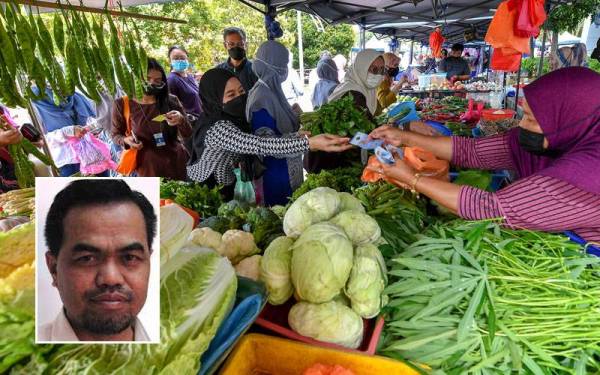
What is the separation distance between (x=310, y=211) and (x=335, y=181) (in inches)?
61.1

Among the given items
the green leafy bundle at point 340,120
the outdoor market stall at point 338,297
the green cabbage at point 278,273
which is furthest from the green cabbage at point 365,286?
the green leafy bundle at point 340,120

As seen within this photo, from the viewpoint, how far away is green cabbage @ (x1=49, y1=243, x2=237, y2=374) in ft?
2.83

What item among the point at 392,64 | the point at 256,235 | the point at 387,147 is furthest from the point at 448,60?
the point at 256,235

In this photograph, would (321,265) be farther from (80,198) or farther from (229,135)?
(229,135)

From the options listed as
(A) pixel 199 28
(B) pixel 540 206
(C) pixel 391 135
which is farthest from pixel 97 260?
(A) pixel 199 28

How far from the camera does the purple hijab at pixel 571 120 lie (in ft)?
5.13

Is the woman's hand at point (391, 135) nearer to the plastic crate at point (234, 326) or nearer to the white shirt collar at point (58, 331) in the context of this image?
the plastic crate at point (234, 326)

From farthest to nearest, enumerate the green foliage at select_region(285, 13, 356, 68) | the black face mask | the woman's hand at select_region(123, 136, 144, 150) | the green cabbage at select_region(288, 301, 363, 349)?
the green foliage at select_region(285, 13, 356, 68)
the black face mask
the woman's hand at select_region(123, 136, 144, 150)
the green cabbage at select_region(288, 301, 363, 349)

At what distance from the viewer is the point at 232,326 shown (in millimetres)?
1165

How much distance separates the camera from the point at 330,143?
2.68 metres

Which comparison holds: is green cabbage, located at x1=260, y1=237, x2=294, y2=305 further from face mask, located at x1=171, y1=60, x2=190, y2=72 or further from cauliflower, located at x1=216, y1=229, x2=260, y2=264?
face mask, located at x1=171, y1=60, x2=190, y2=72

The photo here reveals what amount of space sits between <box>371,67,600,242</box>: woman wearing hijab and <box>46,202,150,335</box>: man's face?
140 centimetres

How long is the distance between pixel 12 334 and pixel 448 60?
1222 centimetres

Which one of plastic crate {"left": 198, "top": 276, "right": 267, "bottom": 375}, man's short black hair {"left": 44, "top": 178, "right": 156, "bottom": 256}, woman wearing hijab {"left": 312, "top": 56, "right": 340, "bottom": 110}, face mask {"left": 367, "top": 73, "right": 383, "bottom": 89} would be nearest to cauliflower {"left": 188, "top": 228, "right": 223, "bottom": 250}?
plastic crate {"left": 198, "top": 276, "right": 267, "bottom": 375}
